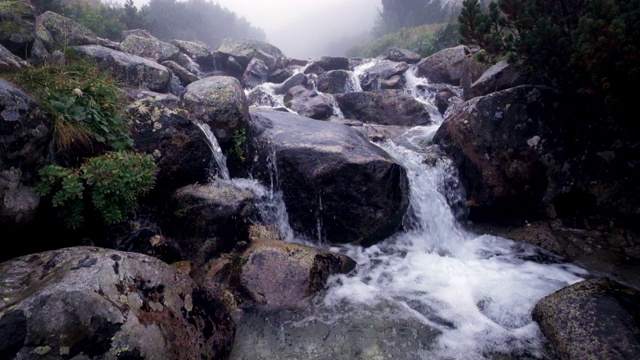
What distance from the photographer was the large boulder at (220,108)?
26.9 feet

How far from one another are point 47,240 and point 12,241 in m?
0.46

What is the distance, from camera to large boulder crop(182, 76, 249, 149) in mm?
8195

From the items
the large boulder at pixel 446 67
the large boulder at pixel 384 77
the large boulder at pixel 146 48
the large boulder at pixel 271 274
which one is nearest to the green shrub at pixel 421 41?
the large boulder at pixel 446 67

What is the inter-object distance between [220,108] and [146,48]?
13.1 metres

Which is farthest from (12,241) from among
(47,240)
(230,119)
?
(230,119)

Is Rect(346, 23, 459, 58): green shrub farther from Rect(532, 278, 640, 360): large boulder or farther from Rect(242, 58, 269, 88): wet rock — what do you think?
Rect(532, 278, 640, 360): large boulder

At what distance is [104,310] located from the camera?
11.8ft

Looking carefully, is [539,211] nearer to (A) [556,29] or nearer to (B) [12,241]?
(A) [556,29]

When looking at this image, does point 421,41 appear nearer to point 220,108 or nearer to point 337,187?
point 220,108

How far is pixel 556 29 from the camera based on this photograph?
7129mm

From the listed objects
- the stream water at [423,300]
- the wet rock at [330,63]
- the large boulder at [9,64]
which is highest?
the wet rock at [330,63]

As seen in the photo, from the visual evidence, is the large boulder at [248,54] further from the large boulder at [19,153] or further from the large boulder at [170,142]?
the large boulder at [19,153]

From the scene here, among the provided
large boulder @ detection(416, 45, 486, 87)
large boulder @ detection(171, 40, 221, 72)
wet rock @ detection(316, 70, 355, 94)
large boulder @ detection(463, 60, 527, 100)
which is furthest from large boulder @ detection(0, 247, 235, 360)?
large boulder @ detection(171, 40, 221, 72)

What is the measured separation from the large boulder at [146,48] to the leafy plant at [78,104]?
1293 centimetres
